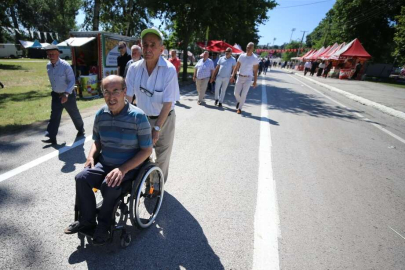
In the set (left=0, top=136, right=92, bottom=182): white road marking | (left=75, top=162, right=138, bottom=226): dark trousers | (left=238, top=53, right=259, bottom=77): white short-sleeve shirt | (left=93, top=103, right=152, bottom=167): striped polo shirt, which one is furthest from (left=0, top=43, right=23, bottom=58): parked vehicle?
(left=75, top=162, right=138, bottom=226): dark trousers

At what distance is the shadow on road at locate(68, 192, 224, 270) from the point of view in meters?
1.90

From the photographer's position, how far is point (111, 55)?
1025 centimetres

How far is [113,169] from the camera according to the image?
2.03 metres

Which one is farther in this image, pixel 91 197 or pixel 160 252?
pixel 160 252

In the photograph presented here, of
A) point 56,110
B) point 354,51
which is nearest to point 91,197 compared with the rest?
point 56,110

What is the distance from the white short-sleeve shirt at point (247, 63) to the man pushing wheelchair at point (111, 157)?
5.45m

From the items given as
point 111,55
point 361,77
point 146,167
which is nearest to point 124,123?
point 146,167

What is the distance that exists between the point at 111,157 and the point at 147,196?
2.07ft

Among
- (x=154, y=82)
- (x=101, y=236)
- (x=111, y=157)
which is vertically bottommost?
(x=101, y=236)

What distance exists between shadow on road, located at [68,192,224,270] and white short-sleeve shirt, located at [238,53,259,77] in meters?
5.51

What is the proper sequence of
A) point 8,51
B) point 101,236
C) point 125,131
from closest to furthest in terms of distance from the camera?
point 101,236 → point 125,131 → point 8,51

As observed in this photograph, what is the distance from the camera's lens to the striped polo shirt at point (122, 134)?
202 centimetres

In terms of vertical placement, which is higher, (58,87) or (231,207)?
(58,87)

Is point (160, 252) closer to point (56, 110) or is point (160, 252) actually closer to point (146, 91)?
point (146, 91)
